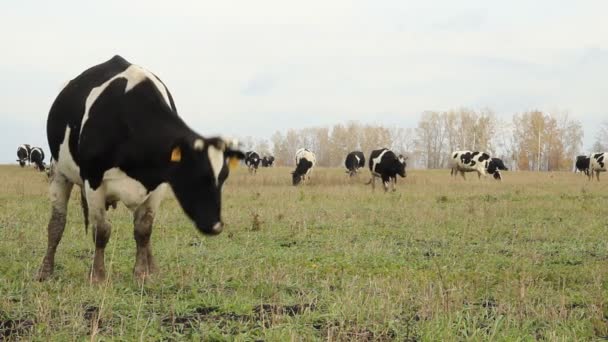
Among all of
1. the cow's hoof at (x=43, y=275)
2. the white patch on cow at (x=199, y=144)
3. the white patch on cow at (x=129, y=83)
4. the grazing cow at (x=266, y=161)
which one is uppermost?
the white patch on cow at (x=129, y=83)

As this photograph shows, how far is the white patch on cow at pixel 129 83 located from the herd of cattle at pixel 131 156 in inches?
0.4

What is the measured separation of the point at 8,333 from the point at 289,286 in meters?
2.76

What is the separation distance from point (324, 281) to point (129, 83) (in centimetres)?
307

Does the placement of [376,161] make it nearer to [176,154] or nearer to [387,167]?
[387,167]

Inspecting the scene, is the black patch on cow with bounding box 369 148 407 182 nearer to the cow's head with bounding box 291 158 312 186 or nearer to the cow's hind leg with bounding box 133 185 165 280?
the cow's head with bounding box 291 158 312 186

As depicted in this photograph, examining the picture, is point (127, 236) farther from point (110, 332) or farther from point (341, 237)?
point (110, 332)

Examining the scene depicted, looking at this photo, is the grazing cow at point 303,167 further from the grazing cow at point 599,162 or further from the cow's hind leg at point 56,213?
the cow's hind leg at point 56,213

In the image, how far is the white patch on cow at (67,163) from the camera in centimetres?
691

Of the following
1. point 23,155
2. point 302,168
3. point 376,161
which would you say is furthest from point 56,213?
point 23,155

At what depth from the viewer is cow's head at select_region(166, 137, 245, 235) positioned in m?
6.03

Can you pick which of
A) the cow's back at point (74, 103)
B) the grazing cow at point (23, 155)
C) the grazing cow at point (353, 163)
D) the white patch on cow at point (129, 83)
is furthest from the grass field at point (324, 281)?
the grazing cow at point (23, 155)

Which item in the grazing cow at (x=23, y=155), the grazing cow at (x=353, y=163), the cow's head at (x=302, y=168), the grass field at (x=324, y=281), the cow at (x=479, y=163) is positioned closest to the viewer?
the grass field at (x=324, y=281)

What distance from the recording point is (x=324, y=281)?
6.66 m

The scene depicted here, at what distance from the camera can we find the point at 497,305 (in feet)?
19.6
